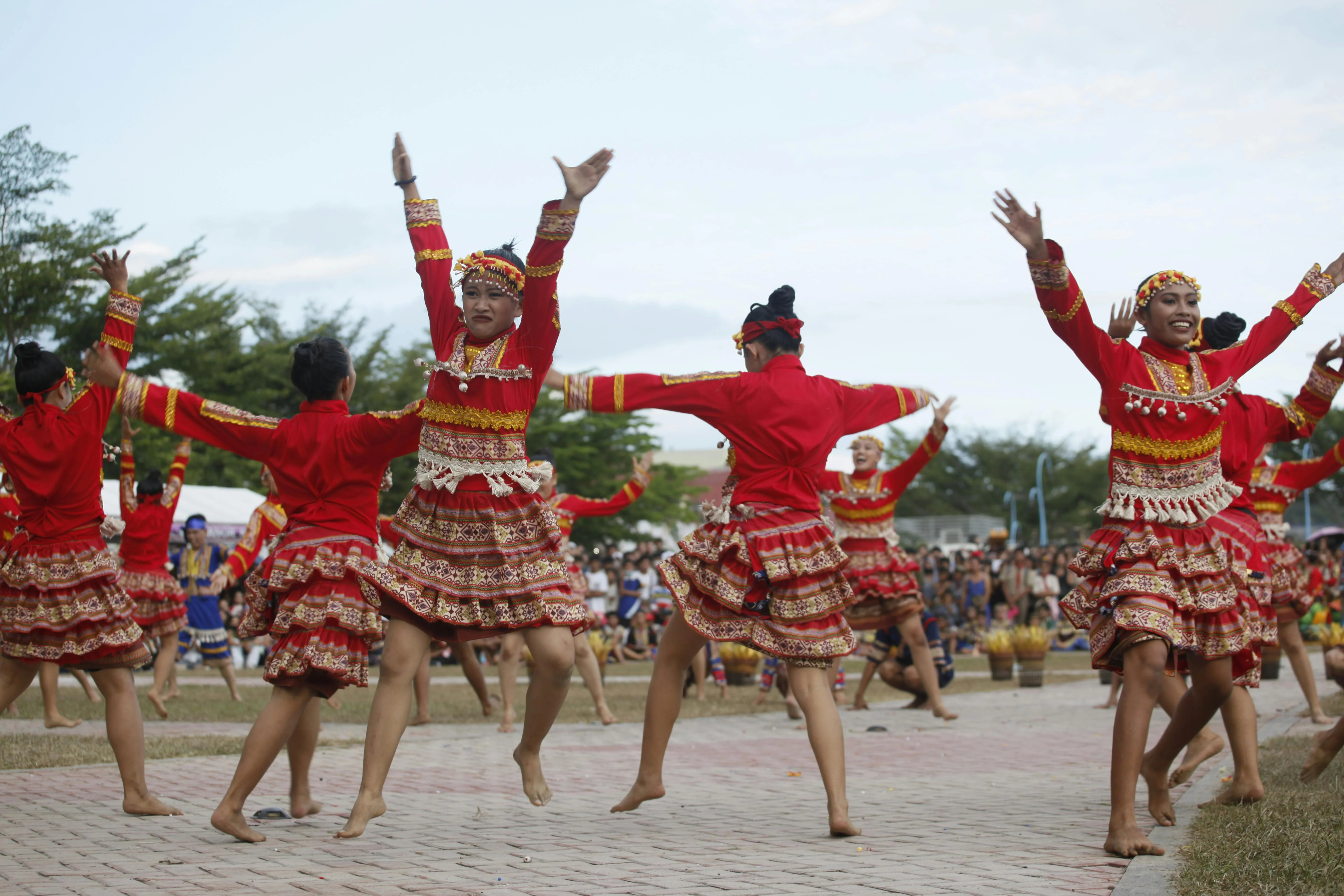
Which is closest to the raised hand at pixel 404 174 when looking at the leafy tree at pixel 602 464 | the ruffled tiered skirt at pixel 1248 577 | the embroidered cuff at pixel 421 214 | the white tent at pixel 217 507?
the embroidered cuff at pixel 421 214

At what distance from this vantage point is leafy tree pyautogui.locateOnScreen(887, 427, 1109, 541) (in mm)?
55812

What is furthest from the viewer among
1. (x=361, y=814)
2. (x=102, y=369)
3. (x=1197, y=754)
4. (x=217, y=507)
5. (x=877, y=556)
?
(x=217, y=507)

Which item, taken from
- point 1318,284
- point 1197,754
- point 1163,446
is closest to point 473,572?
point 1163,446

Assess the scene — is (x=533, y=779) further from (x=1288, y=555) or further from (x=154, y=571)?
(x=154, y=571)

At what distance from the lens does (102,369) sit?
5051 mm

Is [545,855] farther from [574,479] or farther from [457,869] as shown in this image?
[574,479]

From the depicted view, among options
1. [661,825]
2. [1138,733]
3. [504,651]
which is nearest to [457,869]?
[661,825]

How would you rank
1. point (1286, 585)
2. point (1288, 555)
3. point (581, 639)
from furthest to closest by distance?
point (581, 639) → point (1288, 555) → point (1286, 585)

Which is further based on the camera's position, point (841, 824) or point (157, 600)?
point (157, 600)

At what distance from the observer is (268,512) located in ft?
33.9

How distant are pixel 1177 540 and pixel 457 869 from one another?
2.97 meters

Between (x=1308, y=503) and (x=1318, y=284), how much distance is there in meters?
52.3

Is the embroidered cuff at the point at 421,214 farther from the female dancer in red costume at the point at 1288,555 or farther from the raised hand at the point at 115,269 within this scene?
the female dancer in red costume at the point at 1288,555

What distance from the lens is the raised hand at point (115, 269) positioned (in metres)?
5.48
